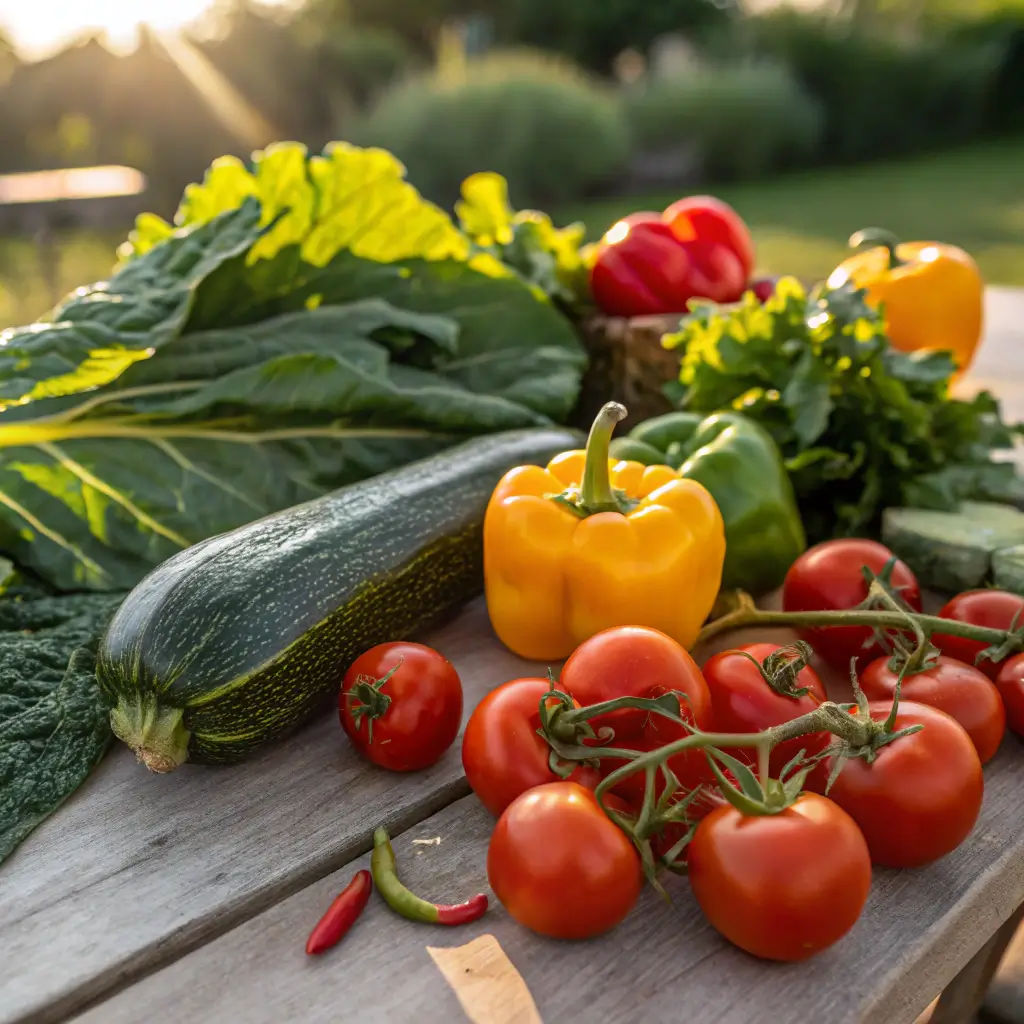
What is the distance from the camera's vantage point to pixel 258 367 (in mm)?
2490

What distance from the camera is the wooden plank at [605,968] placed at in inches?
51.1

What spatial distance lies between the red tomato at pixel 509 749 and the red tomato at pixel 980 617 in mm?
836

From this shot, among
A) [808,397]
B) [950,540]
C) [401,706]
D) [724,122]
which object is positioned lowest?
[724,122]

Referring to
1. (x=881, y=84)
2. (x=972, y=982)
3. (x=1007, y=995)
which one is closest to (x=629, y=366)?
(x=972, y=982)

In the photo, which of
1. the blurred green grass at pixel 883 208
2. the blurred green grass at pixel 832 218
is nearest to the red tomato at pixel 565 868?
the blurred green grass at pixel 883 208

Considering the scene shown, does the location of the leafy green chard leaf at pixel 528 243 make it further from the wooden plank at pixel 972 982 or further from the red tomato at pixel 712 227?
the wooden plank at pixel 972 982

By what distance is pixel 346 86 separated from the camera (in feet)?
56.5

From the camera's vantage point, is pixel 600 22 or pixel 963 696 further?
pixel 600 22

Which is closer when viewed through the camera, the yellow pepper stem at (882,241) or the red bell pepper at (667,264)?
the yellow pepper stem at (882,241)

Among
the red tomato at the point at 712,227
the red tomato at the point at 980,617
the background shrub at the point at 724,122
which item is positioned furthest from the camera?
the background shrub at the point at 724,122

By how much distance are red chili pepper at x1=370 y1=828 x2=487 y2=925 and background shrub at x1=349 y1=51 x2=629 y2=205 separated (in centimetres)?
1326

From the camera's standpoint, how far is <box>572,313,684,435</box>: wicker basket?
303 centimetres

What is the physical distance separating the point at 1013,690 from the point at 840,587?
38 cm

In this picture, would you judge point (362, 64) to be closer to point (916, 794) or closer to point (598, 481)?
point (598, 481)
